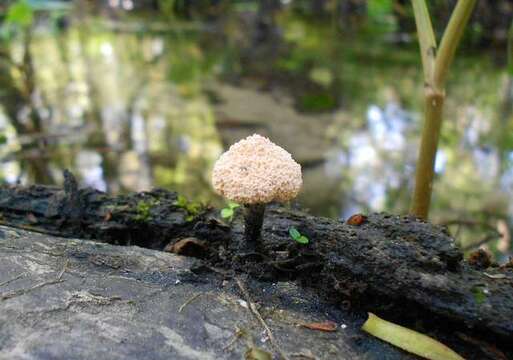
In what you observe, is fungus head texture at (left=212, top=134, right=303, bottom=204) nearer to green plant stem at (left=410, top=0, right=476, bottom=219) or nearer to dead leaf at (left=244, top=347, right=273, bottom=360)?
dead leaf at (left=244, top=347, right=273, bottom=360)

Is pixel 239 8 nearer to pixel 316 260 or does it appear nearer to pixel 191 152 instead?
pixel 191 152

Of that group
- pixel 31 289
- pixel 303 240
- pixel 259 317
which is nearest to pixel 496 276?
pixel 303 240

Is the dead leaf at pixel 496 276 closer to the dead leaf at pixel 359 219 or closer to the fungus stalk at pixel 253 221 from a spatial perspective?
the dead leaf at pixel 359 219

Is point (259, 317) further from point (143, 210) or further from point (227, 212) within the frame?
point (143, 210)

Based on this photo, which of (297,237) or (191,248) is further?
(191,248)

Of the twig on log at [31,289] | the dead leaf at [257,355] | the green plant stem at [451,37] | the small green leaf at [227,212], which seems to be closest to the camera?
the dead leaf at [257,355]

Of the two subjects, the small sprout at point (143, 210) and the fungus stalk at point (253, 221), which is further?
the small sprout at point (143, 210)

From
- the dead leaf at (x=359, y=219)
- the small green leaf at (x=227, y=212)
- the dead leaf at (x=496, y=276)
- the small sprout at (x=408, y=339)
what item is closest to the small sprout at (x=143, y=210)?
the small green leaf at (x=227, y=212)
